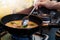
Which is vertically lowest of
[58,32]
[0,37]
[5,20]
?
[58,32]

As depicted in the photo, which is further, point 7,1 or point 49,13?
point 49,13

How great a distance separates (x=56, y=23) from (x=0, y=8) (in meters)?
0.43

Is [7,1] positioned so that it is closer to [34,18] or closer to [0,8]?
[0,8]

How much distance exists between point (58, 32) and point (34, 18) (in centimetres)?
39

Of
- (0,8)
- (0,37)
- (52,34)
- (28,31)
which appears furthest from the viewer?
(52,34)

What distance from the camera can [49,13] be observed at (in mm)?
1174

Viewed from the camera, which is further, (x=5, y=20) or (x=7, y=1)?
(x=7, y=1)

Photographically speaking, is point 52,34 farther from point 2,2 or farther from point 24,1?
point 2,2

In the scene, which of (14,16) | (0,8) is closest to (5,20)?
(14,16)

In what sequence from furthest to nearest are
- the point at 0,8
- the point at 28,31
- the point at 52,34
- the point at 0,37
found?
the point at 52,34, the point at 0,8, the point at 0,37, the point at 28,31

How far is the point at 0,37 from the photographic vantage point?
880mm

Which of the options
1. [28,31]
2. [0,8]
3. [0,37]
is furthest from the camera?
[0,8]

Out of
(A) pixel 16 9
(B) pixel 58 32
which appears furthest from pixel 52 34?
(A) pixel 16 9

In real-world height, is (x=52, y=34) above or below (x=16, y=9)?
below
